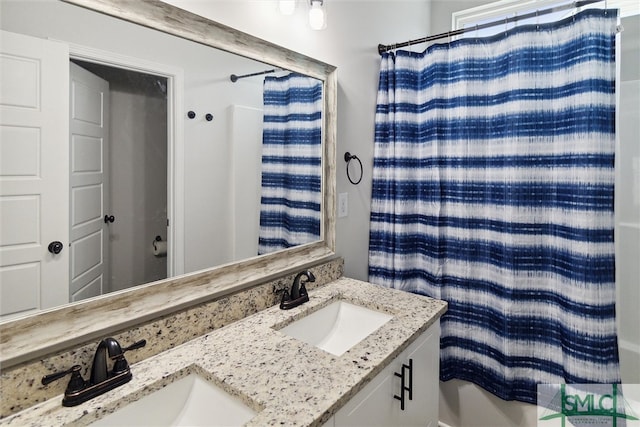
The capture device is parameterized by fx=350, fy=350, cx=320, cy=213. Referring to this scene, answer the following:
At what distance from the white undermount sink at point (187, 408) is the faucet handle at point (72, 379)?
0.34 feet

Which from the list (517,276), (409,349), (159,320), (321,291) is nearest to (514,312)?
(517,276)

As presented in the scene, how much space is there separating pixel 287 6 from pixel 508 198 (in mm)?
1216

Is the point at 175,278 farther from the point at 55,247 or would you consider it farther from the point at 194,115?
the point at 194,115

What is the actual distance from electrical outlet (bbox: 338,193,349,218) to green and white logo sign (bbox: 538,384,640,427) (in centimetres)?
117

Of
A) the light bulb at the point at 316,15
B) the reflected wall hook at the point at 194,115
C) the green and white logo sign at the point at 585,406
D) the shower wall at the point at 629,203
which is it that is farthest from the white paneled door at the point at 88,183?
the shower wall at the point at 629,203

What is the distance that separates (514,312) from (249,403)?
1.29 metres

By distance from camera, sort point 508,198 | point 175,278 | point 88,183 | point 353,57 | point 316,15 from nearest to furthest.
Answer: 1. point 88,183
2. point 175,278
3. point 316,15
4. point 508,198
5. point 353,57

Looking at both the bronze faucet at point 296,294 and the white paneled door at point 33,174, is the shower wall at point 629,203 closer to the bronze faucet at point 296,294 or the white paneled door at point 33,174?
the bronze faucet at point 296,294

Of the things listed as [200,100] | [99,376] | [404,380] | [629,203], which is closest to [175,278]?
[99,376]

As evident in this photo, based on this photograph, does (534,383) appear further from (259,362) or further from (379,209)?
(259,362)

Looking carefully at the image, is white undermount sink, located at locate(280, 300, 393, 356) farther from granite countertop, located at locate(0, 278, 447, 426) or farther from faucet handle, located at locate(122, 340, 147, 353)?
faucet handle, located at locate(122, 340, 147, 353)

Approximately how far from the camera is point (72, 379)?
0.79 meters

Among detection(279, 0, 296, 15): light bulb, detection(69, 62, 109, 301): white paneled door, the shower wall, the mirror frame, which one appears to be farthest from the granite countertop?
the shower wall

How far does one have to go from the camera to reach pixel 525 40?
1498 mm
